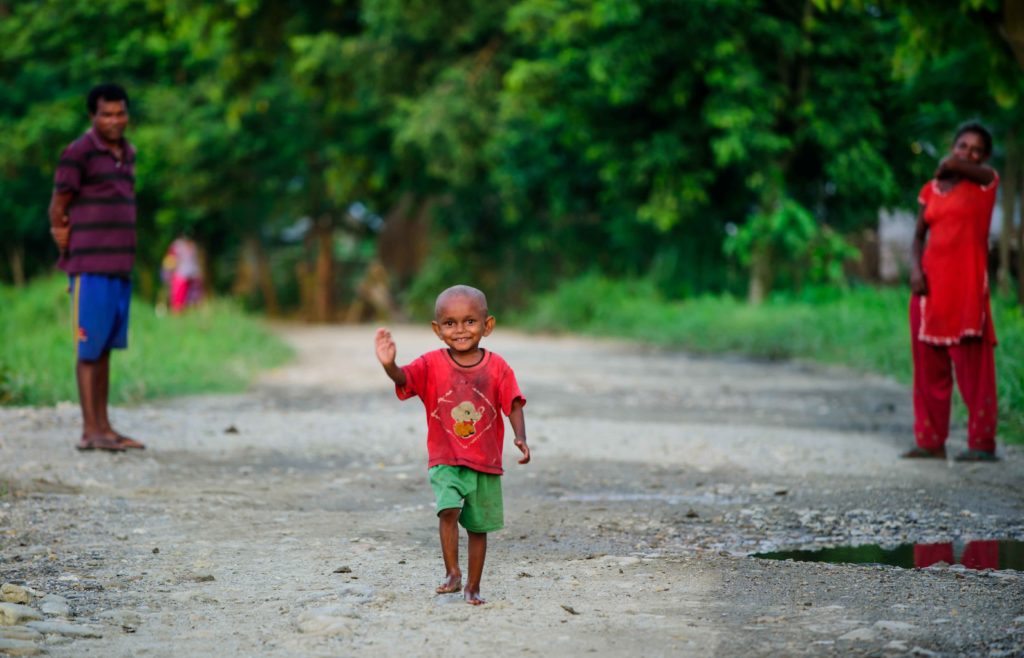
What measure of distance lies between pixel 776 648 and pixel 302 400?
8.33m

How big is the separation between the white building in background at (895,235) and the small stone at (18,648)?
18.3 metres

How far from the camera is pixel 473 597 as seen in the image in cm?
461

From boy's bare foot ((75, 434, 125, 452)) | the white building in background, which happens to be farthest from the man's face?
the white building in background

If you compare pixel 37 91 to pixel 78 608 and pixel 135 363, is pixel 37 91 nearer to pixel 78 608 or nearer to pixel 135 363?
pixel 135 363

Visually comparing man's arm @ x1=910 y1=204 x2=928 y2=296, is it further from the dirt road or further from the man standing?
the man standing

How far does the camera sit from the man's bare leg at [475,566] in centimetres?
462

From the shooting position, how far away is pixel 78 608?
14.8 ft

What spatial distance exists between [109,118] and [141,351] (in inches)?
229

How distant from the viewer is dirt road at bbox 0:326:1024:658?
4184 mm

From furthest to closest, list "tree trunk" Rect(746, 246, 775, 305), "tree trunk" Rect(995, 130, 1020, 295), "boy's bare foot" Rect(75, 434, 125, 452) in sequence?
"tree trunk" Rect(746, 246, 775, 305)
"tree trunk" Rect(995, 130, 1020, 295)
"boy's bare foot" Rect(75, 434, 125, 452)

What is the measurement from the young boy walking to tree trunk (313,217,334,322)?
2720 centimetres

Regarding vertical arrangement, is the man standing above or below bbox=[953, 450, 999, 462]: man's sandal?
above

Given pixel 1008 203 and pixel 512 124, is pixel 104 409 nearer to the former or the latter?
pixel 1008 203

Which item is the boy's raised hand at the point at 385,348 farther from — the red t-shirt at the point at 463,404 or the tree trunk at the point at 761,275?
the tree trunk at the point at 761,275
